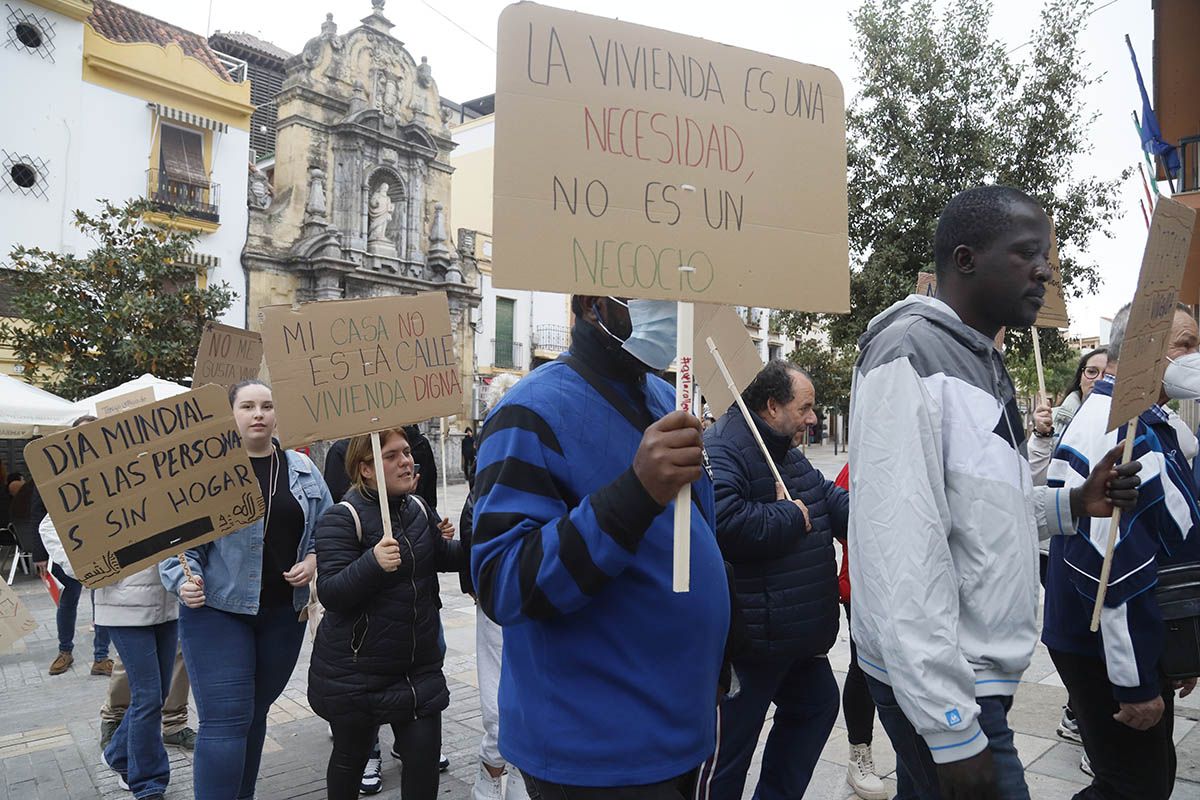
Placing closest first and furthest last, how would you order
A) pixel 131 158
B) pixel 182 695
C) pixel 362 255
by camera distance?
pixel 182 695
pixel 131 158
pixel 362 255

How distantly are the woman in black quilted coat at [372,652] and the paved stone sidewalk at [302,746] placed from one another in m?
1.08

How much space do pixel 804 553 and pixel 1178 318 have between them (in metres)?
1.74

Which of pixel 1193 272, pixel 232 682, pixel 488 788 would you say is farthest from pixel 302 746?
pixel 1193 272

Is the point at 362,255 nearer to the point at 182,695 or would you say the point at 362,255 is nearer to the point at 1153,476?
the point at 182,695

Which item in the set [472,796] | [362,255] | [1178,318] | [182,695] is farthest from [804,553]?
[362,255]

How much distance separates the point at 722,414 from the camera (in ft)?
11.2

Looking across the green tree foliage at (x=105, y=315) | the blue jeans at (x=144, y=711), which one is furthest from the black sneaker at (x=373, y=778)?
the green tree foliage at (x=105, y=315)

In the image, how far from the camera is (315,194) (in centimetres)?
2397

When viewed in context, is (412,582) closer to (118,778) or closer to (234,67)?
(118,778)

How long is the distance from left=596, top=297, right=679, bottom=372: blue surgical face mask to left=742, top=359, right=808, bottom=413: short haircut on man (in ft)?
5.40

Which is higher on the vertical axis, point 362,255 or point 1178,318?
point 362,255

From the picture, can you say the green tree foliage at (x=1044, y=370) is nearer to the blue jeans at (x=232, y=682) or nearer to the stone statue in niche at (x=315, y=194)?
the blue jeans at (x=232, y=682)

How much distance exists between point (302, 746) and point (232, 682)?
165 cm

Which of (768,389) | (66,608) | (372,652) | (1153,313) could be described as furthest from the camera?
(66,608)
